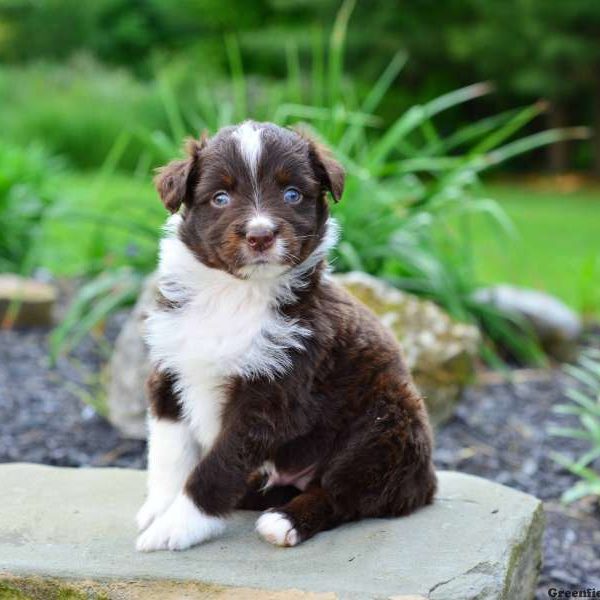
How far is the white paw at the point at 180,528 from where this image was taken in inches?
133

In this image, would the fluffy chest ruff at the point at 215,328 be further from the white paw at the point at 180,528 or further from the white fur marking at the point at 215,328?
the white paw at the point at 180,528

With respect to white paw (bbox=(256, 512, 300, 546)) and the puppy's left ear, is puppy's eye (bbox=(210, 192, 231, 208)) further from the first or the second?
white paw (bbox=(256, 512, 300, 546))

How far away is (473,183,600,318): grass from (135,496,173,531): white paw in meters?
4.13

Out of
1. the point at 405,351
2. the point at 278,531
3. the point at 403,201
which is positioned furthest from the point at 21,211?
the point at 278,531

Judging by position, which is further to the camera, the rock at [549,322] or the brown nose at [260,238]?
the rock at [549,322]

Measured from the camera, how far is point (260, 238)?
321 cm

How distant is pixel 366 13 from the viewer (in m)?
25.4

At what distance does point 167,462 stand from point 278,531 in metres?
0.48

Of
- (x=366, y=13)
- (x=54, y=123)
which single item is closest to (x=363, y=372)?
(x=54, y=123)

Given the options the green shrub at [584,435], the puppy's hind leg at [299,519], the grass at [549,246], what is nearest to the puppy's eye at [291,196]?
the puppy's hind leg at [299,519]

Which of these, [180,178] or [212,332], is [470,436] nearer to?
[212,332]

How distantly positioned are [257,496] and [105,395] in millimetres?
2582

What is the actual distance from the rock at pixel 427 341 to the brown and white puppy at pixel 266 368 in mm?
2164

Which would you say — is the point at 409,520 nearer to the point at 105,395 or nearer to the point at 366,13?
the point at 105,395
